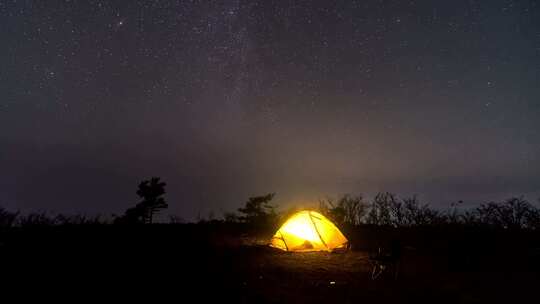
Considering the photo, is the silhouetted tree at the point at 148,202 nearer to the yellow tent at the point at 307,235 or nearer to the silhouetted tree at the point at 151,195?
the silhouetted tree at the point at 151,195

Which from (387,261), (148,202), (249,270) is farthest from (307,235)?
(148,202)

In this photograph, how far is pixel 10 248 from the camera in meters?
7.29

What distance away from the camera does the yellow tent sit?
943 centimetres

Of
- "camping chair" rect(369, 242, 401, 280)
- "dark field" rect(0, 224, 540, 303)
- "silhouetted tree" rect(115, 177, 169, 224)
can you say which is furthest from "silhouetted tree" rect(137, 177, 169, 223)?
"camping chair" rect(369, 242, 401, 280)

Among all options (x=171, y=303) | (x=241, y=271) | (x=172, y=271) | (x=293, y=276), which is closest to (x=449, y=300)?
(x=293, y=276)

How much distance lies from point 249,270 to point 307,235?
3145 millimetres

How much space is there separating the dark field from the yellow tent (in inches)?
18.5

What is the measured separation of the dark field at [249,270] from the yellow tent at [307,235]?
470mm

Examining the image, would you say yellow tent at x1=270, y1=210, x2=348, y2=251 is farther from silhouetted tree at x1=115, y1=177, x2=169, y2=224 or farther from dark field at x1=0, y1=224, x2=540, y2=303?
silhouetted tree at x1=115, y1=177, x2=169, y2=224

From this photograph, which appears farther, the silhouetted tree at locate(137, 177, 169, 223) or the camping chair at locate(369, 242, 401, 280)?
the silhouetted tree at locate(137, 177, 169, 223)

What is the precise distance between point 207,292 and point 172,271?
1488 millimetres

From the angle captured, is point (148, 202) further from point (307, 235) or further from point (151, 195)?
point (307, 235)

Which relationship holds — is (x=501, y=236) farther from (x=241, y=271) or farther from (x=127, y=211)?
(x=127, y=211)

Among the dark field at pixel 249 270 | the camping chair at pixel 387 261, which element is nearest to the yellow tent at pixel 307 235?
the dark field at pixel 249 270
